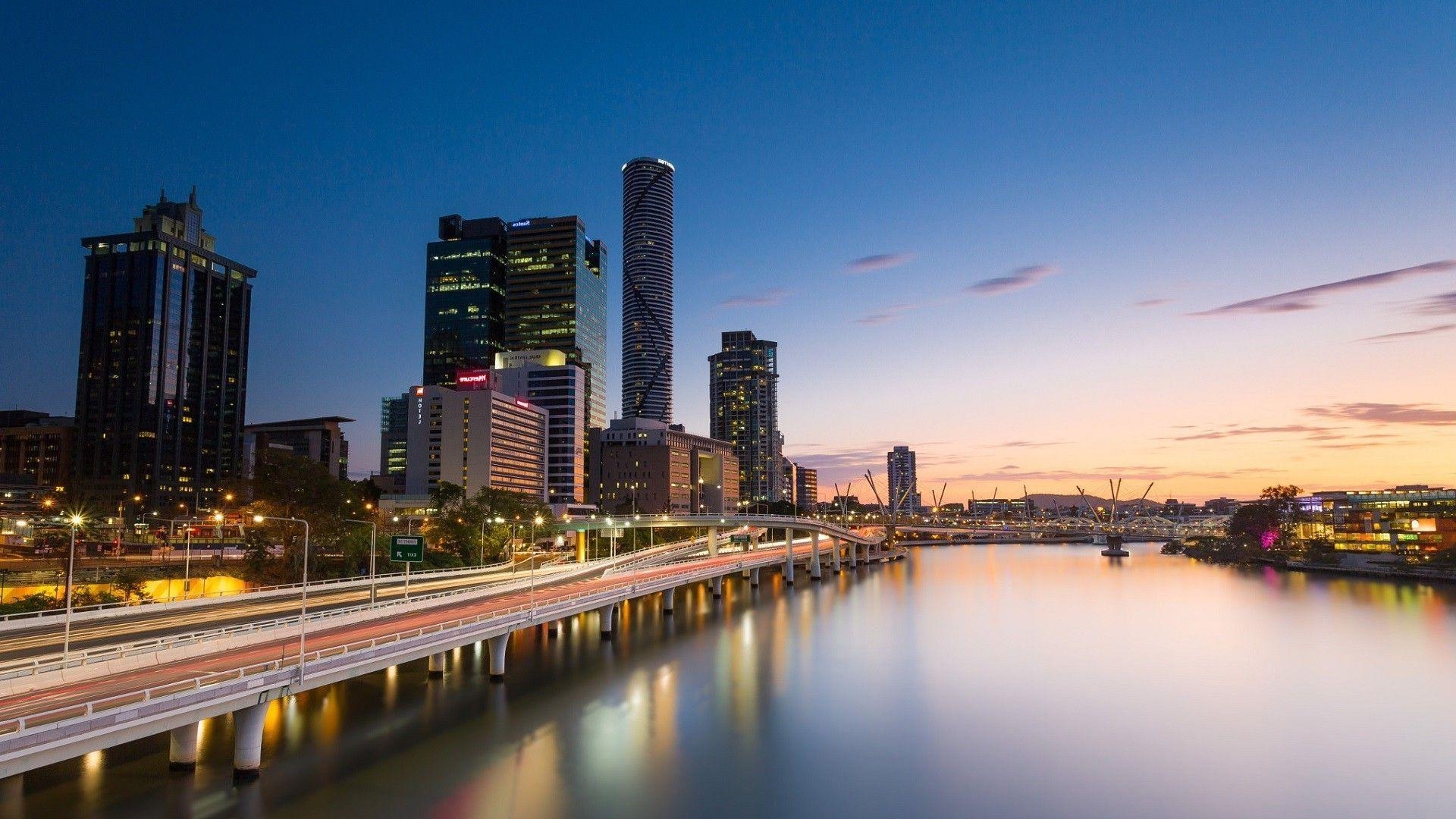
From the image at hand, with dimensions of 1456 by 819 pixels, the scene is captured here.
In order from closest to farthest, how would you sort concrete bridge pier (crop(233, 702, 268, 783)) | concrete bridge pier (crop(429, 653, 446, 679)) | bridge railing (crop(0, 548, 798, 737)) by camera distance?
bridge railing (crop(0, 548, 798, 737)) < concrete bridge pier (crop(233, 702, 268, 783)) < concrete bridge pier (crop(429, 653, 446, 679))

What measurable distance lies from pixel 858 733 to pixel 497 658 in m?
24.0

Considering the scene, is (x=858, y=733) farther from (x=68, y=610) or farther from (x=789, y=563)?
(x=789, y=563)

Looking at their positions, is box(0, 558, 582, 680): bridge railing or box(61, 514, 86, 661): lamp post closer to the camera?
box(61, 514, 86, 661): lamp post

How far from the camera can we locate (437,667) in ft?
178

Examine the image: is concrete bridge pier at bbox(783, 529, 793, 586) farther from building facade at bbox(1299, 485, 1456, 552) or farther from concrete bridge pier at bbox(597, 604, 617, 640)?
building facade at bbox(1299, 485, 1456, 552)

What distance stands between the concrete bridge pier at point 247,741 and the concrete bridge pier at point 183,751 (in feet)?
6.60

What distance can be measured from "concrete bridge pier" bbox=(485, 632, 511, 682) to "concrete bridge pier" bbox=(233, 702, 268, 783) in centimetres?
2123

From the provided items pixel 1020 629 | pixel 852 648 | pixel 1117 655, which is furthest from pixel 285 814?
pixel 1020 629

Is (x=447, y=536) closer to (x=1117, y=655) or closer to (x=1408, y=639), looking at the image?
(x=1117, y=655)

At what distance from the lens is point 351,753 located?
124ft

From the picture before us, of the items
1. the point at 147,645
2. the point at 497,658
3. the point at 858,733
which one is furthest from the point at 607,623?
the point at 147,645

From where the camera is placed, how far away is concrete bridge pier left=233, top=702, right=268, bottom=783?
33.3 metres

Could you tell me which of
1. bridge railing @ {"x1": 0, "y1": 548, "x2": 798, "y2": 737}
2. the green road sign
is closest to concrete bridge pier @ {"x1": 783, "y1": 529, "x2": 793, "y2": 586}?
bridge railing @ {"x1": 0, "y1": 548, "x2": 798, "y2": 737}

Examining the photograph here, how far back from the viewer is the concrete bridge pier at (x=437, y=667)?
5416 centimetres
